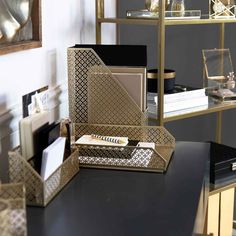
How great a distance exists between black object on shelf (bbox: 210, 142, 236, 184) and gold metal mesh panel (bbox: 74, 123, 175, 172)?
20.2 inches

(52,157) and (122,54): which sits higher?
(122,54)

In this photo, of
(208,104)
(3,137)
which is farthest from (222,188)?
(3,137)

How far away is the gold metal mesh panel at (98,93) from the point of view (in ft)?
4.46

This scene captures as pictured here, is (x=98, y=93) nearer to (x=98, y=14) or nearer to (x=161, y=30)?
(x=161, y=30)

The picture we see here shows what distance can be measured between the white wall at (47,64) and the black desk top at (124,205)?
0.22 metres

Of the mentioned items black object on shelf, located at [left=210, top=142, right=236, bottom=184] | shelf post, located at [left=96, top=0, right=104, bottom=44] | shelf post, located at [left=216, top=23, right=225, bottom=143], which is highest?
shelf post, located at [left=96, top=0, right=104, bottom=44]

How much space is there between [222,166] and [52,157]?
3.20ft

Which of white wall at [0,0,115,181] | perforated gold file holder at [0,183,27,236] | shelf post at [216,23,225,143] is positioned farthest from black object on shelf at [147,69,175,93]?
perforated gold file holder at [0,183,27,236]

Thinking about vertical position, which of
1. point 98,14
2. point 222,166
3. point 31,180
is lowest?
point 222,166

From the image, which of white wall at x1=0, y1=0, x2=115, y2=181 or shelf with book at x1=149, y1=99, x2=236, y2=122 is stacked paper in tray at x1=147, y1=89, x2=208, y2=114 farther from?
white wall at x1=0, y1=0, x2=115, y2=181

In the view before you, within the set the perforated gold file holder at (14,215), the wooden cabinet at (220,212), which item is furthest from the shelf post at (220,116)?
the perforated gold file holder at (14,215)

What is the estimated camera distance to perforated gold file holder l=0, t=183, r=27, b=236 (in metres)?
0.72

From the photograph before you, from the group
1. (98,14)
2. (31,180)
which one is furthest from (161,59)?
(31,180)

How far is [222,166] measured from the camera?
6.03 feet
